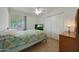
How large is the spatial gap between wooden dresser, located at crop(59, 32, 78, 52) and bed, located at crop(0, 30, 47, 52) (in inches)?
13.9

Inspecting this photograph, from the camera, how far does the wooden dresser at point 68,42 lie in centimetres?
189

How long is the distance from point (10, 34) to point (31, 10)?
635mm

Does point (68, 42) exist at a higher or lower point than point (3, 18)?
lower

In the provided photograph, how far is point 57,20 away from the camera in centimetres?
198

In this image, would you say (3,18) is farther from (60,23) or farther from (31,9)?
(60,23)

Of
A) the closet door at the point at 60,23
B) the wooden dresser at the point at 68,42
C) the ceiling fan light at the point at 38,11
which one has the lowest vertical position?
the wooden dresser at the point at 68,42

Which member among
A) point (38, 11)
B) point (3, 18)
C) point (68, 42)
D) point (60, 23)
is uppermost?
point (38, 11)

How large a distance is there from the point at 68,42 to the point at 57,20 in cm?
50

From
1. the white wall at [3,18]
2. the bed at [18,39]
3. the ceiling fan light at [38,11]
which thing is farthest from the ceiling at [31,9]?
the bed at [18,39]

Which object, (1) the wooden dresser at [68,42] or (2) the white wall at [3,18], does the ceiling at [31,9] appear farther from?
(1) the wooden dresser at [68,42]

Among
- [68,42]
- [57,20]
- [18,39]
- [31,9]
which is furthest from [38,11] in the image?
[68,42]

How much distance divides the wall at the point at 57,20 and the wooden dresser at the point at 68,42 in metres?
0.10

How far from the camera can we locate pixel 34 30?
2.05m
